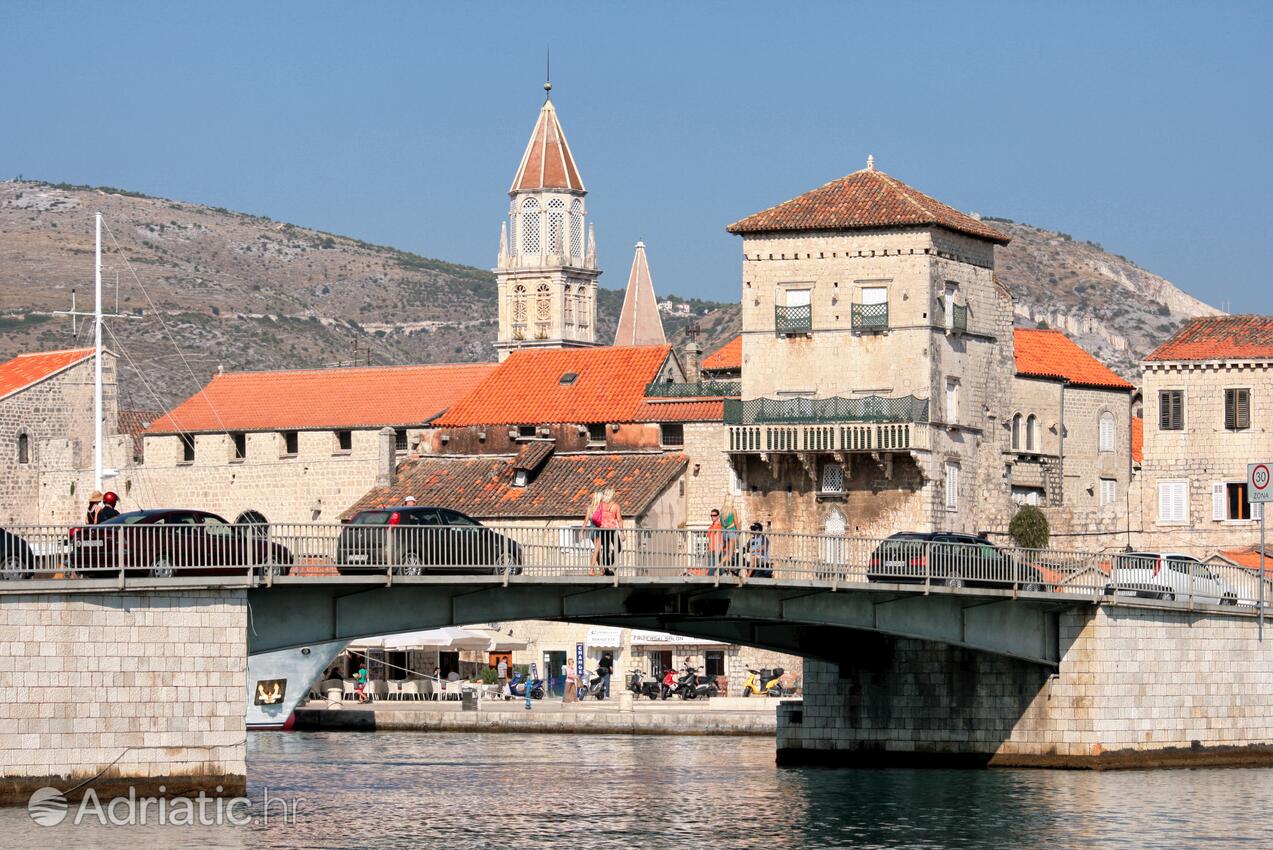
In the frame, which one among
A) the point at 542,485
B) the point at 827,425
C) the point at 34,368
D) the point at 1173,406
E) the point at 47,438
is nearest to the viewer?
the point at 827,425

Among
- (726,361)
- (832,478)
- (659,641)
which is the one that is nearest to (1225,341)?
(832,478)

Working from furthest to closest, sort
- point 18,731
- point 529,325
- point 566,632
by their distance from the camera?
point 529,325
point 566,632
point 18,731

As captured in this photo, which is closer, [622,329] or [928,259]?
[928,259]

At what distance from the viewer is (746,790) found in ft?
194

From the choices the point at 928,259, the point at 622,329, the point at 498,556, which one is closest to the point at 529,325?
the point at 622,329

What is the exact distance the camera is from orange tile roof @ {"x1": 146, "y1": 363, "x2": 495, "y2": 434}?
10331 cm

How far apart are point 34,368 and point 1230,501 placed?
51326 mm

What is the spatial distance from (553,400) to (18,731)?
48187 mm

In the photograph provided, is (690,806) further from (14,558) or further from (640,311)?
(640,311)

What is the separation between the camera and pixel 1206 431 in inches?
3713

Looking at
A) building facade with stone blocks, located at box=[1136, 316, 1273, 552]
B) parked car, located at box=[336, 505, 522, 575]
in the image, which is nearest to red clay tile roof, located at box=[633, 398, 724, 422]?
building facade with stone blocks, located at box=[1136, 316, 1273, 552]

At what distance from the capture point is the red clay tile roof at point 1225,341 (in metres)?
93.2

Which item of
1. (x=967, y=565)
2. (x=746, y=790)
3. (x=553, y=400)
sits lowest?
(x=746, y=790)

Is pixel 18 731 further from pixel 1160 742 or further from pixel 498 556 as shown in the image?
pixel 1160 742
